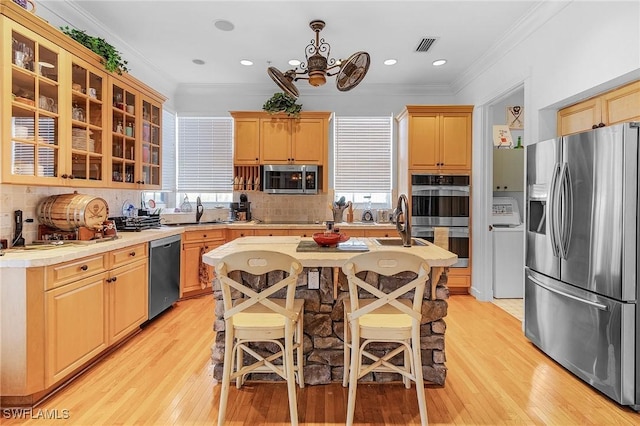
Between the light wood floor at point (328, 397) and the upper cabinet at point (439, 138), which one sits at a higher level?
the upper cabinet at point (439, 138)

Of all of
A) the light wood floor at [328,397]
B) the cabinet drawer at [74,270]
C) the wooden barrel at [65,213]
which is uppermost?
the wooden barrel at [65,213]

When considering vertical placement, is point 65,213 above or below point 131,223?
above

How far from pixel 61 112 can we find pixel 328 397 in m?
2.91

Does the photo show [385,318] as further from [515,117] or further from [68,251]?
[515,117]

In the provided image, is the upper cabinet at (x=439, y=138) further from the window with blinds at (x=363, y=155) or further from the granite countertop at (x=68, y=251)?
the granite countertop at (x=68, y=251)

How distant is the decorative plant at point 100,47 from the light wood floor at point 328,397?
2589 millimetres

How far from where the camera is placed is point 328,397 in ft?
7.52

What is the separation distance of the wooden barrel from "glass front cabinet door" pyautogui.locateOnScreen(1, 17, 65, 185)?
0.20m

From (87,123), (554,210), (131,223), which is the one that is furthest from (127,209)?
(554,210)

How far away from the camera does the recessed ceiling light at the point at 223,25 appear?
3.53 m

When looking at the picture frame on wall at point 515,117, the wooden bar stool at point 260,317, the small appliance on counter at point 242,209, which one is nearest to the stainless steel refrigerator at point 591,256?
the wooden bar stool at point 260,317

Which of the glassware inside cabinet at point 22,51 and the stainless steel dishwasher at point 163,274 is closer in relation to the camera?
the glassware inside cabinet at point 22,51

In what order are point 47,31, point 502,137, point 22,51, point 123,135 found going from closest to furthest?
point 22,51 → point 47,31 → point 123,135 → point 502,137

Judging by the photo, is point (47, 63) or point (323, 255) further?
point (47, 63)
